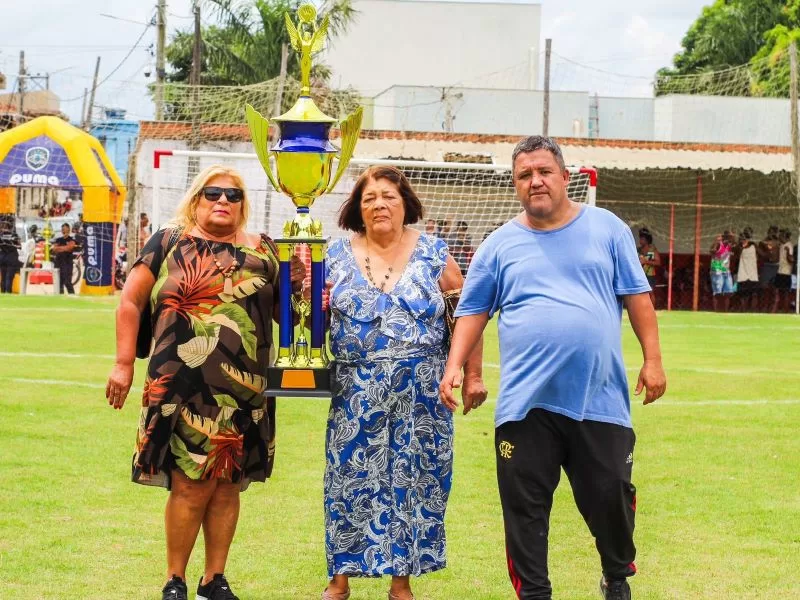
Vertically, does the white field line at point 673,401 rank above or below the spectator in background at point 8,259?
below

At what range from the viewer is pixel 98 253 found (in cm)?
2877

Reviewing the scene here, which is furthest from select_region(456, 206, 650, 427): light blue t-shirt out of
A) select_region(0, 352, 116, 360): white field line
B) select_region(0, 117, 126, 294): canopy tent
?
select_region(0, 117, 126, 294): canopy tent

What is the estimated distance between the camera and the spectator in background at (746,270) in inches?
1105

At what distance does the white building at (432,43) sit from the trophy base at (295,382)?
44.6 meters

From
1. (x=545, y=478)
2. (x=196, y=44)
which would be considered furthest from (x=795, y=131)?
(x=545, y=478)

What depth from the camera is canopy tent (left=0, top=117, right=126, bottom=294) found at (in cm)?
2886

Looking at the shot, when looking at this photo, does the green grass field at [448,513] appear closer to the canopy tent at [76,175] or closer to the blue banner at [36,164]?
the canopy tent at [76,175]

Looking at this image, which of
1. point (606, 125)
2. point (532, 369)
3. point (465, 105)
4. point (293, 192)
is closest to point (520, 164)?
point (532, 369)

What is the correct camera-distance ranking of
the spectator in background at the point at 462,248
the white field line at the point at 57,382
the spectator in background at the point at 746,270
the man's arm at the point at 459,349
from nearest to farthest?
the man's arm at the point at 459,349
the white field line at the point at 57,382
the spectator in background at the point at 462,248
the spectator in background at the point at 746,270

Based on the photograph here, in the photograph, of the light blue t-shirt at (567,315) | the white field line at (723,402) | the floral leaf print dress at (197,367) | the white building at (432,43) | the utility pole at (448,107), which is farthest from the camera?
the white building at (432,43)

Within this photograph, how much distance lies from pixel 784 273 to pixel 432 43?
2428 cm

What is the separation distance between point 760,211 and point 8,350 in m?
19.4

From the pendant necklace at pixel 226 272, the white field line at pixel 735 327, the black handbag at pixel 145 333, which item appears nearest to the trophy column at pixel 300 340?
the pendant necklace at pixel 226 272

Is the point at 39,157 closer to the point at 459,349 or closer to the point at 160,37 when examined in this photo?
the point at 160,37
